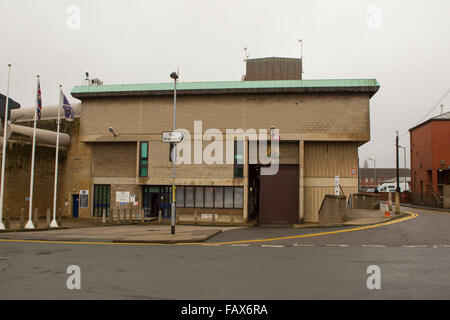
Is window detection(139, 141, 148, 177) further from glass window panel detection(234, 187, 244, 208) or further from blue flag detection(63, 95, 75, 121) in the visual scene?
glass window panel detection(234, 187, 244, 208)

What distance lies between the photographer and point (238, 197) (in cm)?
3025

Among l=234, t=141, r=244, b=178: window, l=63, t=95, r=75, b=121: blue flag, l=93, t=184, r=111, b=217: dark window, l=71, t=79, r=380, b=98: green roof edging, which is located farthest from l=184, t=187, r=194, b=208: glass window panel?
l=63, t=95, r=75, b=121: blue flag

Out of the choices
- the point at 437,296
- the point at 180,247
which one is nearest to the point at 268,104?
the point at 180,247

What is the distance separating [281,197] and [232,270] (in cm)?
2038

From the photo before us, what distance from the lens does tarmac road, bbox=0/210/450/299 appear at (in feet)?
24.0

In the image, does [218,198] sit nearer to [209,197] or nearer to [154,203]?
[209,197]

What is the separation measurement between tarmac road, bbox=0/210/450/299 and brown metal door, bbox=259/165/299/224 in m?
14.0

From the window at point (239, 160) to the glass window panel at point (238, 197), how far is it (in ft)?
3.62

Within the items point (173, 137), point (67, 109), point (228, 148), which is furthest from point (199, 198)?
point (173, 137)

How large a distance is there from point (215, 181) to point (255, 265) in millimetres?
19974
